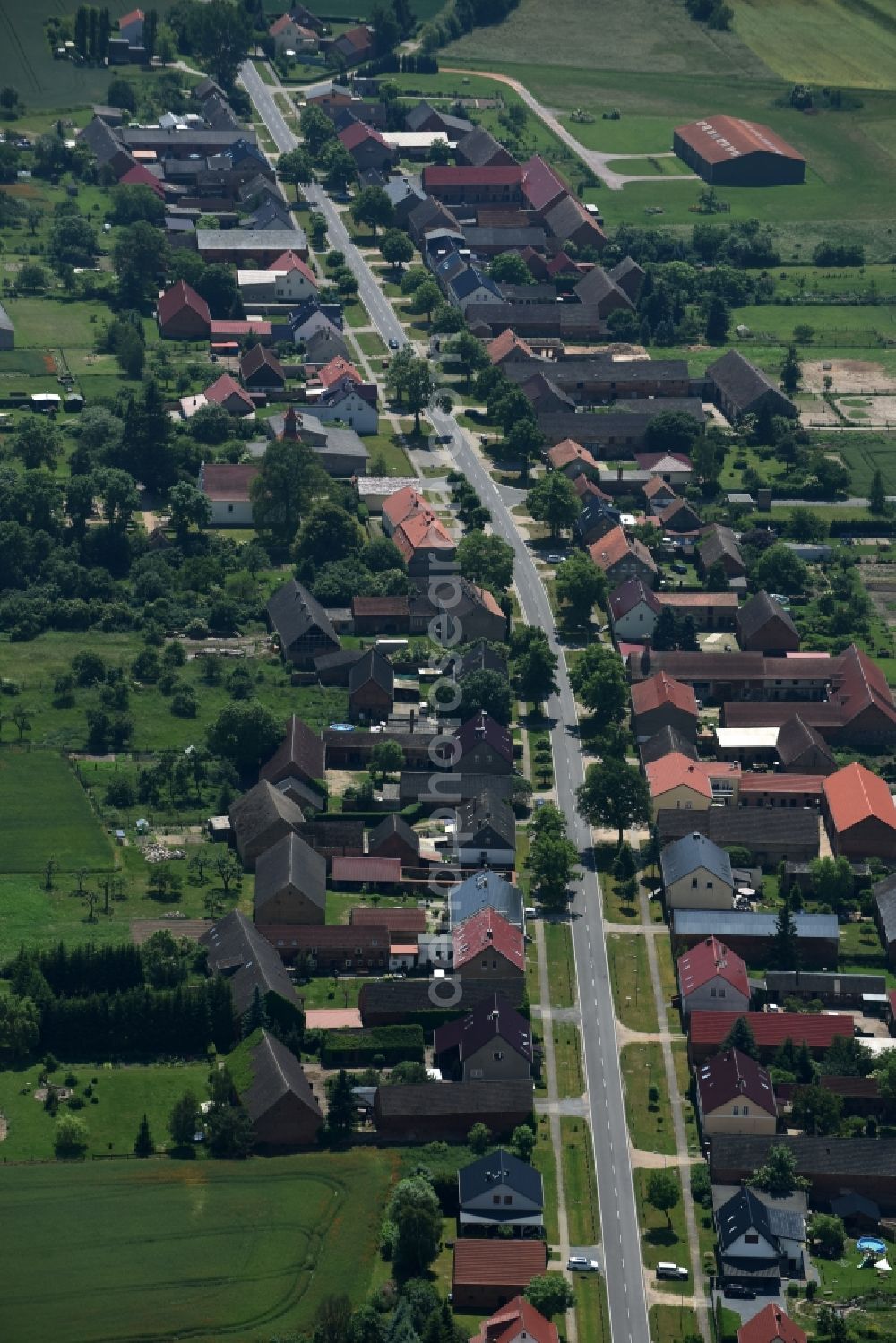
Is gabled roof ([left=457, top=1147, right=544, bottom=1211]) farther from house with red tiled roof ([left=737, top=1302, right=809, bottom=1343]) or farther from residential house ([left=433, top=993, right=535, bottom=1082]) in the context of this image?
house with red tiled roof ([left=737, top=1302, right=809, bottom=1343])

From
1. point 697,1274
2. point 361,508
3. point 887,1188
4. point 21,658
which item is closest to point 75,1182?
point 697,1274

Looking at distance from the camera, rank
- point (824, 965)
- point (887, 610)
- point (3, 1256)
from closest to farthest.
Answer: point (3, 1256)
point (824, 965)
point (887, 610)

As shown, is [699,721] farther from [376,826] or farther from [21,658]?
[21,658]

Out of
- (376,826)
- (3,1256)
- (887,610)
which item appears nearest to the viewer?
(3,1256)

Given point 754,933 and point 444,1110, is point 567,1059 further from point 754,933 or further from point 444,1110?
point 754,933

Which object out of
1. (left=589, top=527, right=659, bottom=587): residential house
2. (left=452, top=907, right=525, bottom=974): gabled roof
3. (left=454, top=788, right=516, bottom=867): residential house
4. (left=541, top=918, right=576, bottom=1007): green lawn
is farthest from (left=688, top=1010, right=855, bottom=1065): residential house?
(left=589, top=527, right=659, bottom=587): residential house

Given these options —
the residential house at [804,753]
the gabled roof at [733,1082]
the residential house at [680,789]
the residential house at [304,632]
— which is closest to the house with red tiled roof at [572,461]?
the residential house at [304,632]
